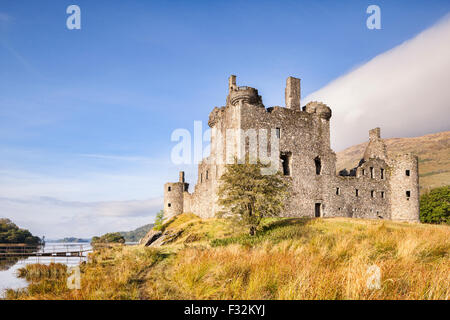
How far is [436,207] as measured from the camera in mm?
40656

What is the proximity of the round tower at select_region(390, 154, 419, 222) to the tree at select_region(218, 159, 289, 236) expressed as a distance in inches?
955

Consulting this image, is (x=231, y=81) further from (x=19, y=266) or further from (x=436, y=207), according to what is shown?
(x=436, y=207)

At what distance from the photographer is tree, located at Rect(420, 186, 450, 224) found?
1572 inches

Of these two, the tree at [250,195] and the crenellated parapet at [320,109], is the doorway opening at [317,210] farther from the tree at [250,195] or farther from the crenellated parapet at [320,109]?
the tree at [250,195]

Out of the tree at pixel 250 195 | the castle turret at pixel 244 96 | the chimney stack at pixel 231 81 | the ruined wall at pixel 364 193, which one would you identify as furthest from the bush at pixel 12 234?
the ruined wall at pixel 364 193

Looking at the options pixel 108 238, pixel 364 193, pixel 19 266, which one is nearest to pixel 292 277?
pixel 364 193

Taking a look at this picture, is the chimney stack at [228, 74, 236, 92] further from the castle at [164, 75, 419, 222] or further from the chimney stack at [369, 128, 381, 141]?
the chimney stack at [369, 128, 381, 141]

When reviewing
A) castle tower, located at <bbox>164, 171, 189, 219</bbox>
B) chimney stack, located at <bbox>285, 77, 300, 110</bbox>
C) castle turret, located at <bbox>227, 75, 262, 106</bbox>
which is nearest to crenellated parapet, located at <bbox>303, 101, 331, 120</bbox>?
chimney stack, located at <bbox>285, 77, 300, 110</bbox>

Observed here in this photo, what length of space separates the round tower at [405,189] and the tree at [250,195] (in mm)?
24250

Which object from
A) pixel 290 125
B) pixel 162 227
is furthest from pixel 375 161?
pixel 162 227

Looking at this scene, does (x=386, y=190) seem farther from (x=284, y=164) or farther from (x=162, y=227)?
(x=162, y=227)

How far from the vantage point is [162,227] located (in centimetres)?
3959

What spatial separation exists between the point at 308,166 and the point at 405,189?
15375 mm
